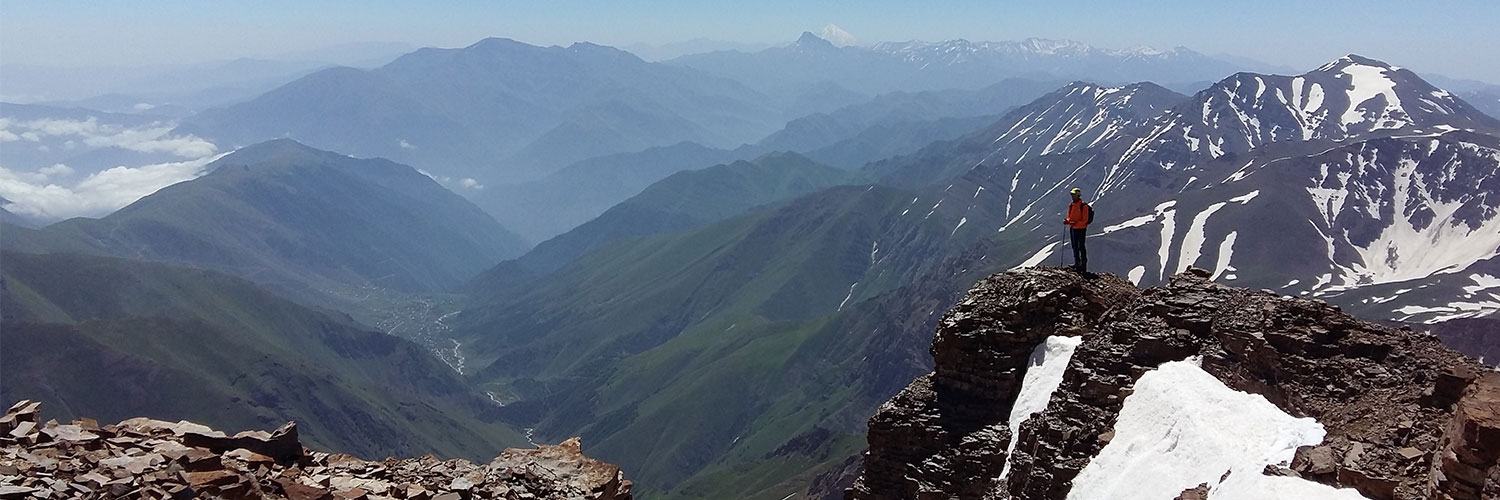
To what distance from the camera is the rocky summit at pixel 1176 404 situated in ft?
70.0

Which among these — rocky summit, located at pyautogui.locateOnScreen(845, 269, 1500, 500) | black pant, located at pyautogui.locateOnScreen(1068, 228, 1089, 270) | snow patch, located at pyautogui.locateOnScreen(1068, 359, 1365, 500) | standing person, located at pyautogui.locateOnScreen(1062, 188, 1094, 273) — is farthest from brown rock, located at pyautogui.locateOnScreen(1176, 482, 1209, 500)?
black pant, located at pyautogui.locateOnScreen(1068, 228, 1089, 270)

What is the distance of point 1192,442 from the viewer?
26.0m

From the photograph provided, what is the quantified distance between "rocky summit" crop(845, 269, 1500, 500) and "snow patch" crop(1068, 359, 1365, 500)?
0.06 meters

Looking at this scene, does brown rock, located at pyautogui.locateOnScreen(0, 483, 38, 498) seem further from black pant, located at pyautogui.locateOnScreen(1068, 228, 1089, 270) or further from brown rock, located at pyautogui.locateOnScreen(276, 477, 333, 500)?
black pant, located at pyautogui.locateOnScreen(1068, 228, 1089, 270)

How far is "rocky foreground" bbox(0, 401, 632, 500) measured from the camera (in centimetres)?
1980

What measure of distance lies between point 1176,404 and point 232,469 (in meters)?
27.8

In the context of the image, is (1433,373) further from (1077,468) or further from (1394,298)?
(1394,298)

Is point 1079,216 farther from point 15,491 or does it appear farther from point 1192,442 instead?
point 15,491

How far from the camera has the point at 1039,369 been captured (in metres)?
32.8

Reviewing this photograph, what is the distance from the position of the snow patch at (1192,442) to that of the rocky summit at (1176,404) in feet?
0.18

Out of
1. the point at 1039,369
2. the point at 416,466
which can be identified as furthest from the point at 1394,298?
the point at 416,466

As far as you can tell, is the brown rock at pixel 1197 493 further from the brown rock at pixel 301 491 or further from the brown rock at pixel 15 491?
the brown rock at pixel 15 491

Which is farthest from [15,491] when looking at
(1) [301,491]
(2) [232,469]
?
(1) [301,491]

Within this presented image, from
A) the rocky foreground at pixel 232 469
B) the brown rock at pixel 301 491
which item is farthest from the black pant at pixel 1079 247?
the brown rock at pixel 301 491
